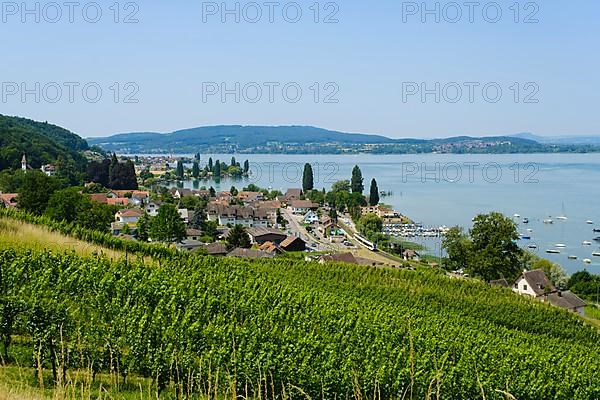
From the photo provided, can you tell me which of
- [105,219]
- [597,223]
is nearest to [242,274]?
[105,219]

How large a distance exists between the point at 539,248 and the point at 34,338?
45730mm

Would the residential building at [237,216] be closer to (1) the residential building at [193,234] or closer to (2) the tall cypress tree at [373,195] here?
(1) the residential building at [193,234]

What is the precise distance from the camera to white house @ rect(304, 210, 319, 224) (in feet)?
196

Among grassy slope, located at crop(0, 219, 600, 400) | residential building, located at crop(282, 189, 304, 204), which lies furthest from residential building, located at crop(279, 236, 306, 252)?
residential building, located at crop(282, 189, 304, 204)

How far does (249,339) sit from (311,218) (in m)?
52.8

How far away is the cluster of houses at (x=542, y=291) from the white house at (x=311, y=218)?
1283 inches

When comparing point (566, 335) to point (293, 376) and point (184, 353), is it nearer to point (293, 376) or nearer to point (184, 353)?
point (293, 376)

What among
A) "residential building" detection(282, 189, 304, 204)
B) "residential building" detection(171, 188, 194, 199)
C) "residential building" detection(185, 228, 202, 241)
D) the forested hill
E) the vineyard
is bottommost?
"residential building" detection(185, 228, 202, 241)

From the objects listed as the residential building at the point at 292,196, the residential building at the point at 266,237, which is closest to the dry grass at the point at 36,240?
the residential building at the point at 266,237

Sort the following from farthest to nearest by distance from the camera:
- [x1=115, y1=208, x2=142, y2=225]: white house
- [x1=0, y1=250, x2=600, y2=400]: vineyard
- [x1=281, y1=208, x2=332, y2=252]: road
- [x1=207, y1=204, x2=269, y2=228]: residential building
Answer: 1. [x1=207, y1=204, x2=269, y2=228]: residential building
2. [x1=115, y1=208, x2=142, y2=225]: white house
3. [x1=281, y1=208, x2=332, y2=252]: road
4. [x1=0, y1=250, x2=600, y2=400]: vineyard

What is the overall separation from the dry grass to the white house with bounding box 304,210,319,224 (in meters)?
45.1

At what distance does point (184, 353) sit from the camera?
21.7ft

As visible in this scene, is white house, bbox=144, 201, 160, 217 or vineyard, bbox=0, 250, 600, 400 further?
white house, bbox=144, 201, 160, 217

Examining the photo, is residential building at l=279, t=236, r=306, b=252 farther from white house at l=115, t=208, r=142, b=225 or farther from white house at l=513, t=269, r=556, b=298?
white house at l=513, t=269, r=556, b=298
